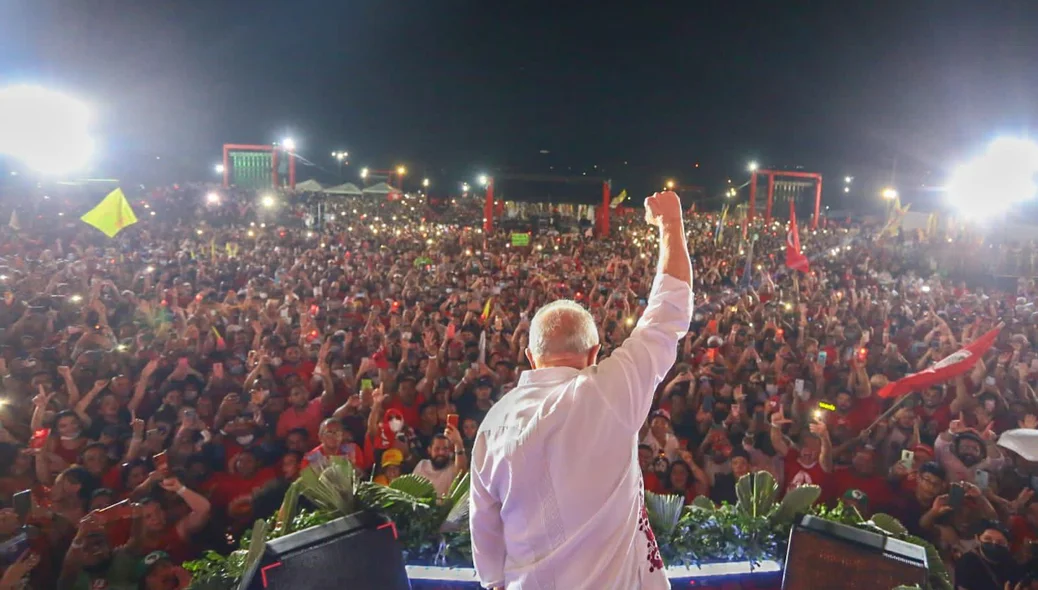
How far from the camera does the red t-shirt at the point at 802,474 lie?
15.7ft

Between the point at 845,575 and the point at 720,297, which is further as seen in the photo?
the point at 720,297

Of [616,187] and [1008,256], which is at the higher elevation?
[616,187]

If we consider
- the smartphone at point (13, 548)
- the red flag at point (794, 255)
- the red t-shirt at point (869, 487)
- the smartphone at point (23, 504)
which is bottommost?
the red t-shirt at point (869, 487)

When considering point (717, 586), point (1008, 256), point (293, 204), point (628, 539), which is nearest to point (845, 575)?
point (717, 586)

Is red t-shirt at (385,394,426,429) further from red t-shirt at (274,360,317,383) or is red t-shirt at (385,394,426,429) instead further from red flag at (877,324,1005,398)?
red flag at (877,324,1005,398)

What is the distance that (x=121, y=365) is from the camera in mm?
6242

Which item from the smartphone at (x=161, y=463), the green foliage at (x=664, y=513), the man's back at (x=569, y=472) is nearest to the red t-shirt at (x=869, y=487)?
the green foliage at (x=664, y=513)

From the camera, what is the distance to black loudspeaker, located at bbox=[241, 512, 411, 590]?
227 centimetres

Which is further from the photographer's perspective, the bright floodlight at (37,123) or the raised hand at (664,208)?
the bright floodlight at (37,123)

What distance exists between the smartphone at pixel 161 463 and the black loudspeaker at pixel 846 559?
3948 mm

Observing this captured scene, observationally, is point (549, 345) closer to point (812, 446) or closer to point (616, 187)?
point (812, 446)

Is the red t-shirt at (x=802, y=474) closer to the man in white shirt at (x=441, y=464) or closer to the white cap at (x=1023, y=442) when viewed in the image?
the white cap at (x=1023, y=442)

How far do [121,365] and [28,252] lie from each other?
9066 mm

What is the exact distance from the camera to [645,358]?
1688 mm
